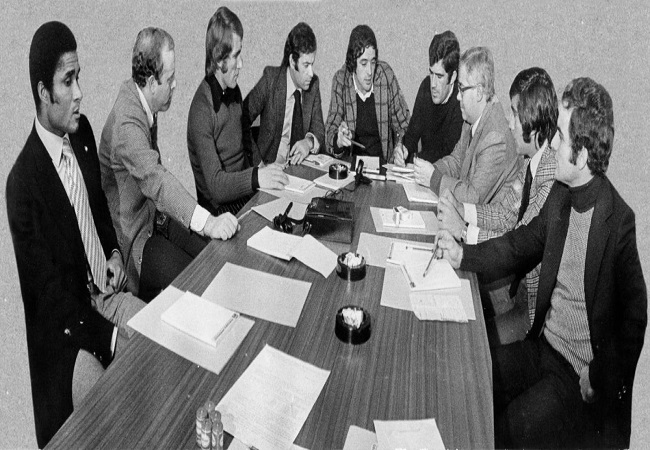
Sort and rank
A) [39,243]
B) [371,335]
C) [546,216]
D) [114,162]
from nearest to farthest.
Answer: [371,335], [39,243], [546,216], [114,162]

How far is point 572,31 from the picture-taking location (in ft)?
9.56

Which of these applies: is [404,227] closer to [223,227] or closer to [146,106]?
[223,227]

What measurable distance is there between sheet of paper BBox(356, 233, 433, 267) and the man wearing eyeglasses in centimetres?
54

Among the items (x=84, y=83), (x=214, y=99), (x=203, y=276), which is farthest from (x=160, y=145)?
(x=203, y=276)

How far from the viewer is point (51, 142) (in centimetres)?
178

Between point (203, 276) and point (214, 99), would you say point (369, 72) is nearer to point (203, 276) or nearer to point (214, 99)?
point (214, 99)

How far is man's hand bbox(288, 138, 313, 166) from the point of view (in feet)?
10.1

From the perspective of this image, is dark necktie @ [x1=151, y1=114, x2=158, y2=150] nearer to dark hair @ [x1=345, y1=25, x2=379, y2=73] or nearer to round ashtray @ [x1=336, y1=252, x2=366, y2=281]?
round ashtray @ [x1=336, y1=252, x2=366, y2=281]

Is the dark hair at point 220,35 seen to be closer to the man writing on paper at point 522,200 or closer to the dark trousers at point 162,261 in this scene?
the dark trousers at point 162,261

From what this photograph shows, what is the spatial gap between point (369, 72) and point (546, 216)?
1895 millimetres

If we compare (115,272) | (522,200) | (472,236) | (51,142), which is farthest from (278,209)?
(522,200)

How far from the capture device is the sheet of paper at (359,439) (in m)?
1.20

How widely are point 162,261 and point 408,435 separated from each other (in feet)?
5.27

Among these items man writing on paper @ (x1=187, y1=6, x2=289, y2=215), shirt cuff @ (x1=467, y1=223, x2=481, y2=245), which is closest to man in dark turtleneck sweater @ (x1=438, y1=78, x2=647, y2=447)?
shirt cuff @ (x1=467, y1=223, x2=481, y2=245)
